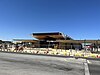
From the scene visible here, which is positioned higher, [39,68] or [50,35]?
[50,35]

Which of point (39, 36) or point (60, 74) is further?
point (39, 36)

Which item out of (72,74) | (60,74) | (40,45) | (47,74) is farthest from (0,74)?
(40,45)

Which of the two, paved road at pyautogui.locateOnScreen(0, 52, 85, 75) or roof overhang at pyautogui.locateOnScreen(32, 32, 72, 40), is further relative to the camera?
roof overhang at pyautogui.locateOnScreen(32, 32, 72, 40)

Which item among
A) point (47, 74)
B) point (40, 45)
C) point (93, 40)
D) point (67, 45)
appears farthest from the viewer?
point (40, 45)

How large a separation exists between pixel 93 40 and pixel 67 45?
32.0 feet

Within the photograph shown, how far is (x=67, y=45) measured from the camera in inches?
2601

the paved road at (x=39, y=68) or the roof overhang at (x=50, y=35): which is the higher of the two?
the roof overhang at (x=50, y=35)

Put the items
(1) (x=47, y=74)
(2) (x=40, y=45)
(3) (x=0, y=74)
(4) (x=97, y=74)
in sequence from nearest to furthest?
(3) (x=0, y=74)
(1) (x=47, y=74)
(4) (x=97, y=74)
(2) (x=40, y=45)

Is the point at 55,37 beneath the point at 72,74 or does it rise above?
above

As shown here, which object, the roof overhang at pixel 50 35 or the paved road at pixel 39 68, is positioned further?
the roof overhang at pixel 50 35

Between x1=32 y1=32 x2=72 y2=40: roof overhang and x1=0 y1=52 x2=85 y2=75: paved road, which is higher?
x1=32 y1=32 x2=72 y2=40: roof overhang

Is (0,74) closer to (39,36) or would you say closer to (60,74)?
(60,74)

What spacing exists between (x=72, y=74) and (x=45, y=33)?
62.2 meters

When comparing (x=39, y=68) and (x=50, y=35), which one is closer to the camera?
(x=39, y=68)
